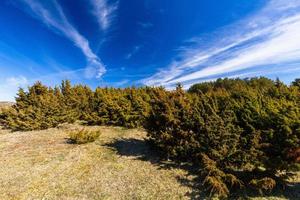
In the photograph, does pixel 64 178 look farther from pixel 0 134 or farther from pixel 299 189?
pixel 0 134

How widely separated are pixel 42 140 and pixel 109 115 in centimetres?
707

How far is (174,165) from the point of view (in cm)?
1223

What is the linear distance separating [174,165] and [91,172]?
4088 millimetres

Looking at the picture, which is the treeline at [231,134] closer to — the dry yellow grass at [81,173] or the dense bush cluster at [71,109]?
the dry yellow grass at [81,173]

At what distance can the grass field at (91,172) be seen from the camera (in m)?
9.61

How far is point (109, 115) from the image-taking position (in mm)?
23062

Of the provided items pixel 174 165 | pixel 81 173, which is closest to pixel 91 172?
pixel 81 173

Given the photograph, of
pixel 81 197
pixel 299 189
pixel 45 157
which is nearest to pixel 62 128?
pixel 45 157

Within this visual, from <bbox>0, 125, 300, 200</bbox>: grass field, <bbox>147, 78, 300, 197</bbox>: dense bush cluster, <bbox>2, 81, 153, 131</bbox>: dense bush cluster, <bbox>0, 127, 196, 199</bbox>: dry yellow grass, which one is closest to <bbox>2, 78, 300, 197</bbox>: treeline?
<bbox>147, 78, 300, 197</bbox>: dense bush cluster

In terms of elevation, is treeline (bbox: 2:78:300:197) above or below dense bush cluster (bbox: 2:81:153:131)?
below

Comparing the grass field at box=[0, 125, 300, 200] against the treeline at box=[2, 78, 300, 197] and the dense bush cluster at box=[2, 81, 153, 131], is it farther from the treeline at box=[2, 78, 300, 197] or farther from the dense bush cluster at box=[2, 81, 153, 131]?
the dense bush cluster at box=[2, 81, 153, 131]

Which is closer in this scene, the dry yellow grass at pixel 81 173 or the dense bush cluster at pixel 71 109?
the dry yellow grass at pixel 81 173

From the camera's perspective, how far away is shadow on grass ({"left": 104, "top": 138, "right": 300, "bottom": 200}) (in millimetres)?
9562

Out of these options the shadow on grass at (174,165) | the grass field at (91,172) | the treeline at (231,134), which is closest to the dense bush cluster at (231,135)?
the treeline at (231,134)
